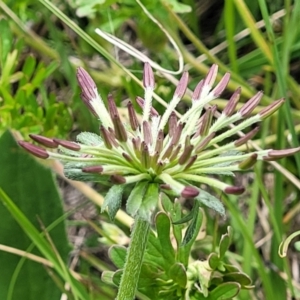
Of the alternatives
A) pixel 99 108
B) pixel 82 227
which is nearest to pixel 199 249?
pixel 82 227

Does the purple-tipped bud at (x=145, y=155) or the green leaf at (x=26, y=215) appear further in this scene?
the green leaf at (x=26, y=215)

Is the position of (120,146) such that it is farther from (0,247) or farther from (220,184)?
(0,247)

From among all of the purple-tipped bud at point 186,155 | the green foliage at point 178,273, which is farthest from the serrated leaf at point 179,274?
the purple-tipped bud at point 186,155

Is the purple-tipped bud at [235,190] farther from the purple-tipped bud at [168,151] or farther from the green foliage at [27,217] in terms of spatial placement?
the green foliage at [27,217]

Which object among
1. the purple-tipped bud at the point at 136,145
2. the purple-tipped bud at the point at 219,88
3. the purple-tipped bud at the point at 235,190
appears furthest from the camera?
the purple-tipped bud at the point at 219,88

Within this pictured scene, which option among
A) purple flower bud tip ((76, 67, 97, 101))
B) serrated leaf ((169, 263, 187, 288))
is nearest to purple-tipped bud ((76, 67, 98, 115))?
purple flower bud tip ((76, 67, 97, 101))

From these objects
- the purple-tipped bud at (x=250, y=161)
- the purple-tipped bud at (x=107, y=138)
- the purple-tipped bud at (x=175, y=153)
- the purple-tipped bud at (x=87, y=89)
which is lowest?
the purple-tipped bud at (x=250, y=161)

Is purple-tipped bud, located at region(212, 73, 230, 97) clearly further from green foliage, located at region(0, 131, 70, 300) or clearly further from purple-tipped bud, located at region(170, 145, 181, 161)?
green foliage, located at region(0, 131, 70, 300)
